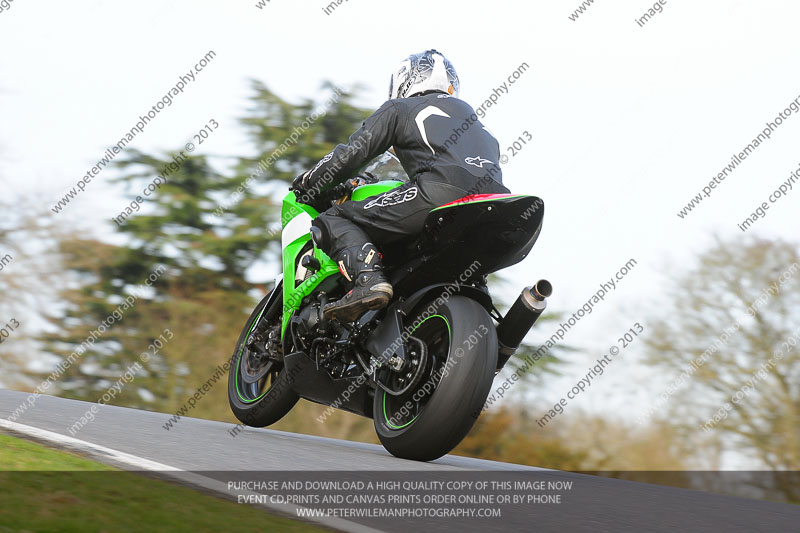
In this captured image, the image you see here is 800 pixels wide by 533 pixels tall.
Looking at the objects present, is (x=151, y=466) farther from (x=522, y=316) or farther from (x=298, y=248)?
(x=298, y=248)

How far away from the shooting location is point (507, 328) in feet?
15.8

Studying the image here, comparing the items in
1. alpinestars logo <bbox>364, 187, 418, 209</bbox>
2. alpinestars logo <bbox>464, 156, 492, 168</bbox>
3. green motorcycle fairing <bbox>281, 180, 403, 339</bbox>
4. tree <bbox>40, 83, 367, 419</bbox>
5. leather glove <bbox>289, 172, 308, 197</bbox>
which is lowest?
tree <bbox>40, 83, 367, 419</bbox>

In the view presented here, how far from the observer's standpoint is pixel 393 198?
4770 mm

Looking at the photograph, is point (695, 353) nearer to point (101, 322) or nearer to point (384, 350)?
point (384, 350)

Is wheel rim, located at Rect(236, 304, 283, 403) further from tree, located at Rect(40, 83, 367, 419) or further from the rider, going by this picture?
A: tree, located at Rect(40, 83, 367, 419)

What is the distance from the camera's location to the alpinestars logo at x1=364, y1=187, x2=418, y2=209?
470cm

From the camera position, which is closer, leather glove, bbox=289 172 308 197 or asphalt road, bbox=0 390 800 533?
asphalt road, bbox=0 390 800 533

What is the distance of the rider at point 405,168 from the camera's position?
466 cm

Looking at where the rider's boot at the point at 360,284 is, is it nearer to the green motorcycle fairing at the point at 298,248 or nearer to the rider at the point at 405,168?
the rider at the point at 405,168

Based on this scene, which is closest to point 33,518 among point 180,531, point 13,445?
point 180,531

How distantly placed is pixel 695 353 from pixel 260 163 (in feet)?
19.1

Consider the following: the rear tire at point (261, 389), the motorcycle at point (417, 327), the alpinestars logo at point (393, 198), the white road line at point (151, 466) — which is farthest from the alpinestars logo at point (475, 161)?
the white road line at point (151, 466)

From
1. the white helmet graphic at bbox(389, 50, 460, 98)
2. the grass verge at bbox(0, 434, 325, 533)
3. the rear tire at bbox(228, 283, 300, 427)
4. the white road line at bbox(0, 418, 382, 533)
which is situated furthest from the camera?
the rear tire at bbox(228, 283, 300, 427)

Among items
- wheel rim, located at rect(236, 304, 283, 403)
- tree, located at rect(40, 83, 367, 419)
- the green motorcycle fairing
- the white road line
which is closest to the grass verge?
the white road line
